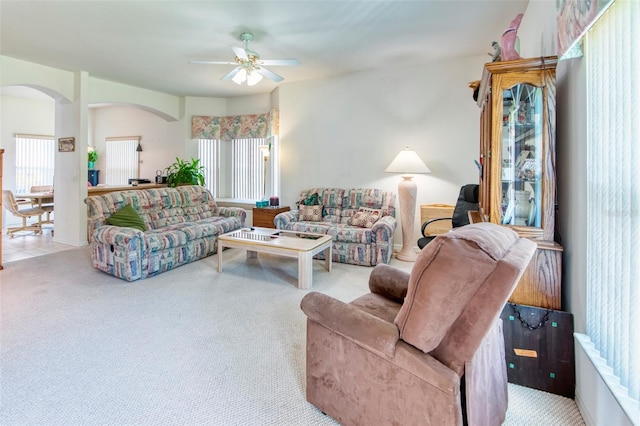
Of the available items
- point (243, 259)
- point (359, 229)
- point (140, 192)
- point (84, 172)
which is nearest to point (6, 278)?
point (140, 192)

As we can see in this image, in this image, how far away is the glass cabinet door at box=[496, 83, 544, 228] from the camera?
1921 millimetres

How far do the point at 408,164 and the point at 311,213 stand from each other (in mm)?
1580

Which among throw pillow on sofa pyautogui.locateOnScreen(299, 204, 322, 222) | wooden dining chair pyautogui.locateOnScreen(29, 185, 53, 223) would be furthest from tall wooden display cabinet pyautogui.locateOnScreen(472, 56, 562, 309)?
wooden dining chair pyautogui.locateOnScreen(29, 185, 53, 223)

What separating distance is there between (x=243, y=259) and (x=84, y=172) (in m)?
3.16

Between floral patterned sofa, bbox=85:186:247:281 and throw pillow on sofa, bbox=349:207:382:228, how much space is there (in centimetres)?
183

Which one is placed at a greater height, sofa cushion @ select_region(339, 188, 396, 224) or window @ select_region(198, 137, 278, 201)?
window @ select_region(198, 137, 278, 201)

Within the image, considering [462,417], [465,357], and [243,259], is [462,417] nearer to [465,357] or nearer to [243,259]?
[465,357]

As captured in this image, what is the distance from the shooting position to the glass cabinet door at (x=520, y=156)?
75.6 inches

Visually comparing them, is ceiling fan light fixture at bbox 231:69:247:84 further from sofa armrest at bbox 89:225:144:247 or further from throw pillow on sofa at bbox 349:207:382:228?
throw pillow on sofa at bbox 349:207:382:228

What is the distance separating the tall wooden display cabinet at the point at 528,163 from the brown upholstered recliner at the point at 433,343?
1.89 ft

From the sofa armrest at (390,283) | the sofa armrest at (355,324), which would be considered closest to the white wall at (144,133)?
the sofa armrest at (390,283)

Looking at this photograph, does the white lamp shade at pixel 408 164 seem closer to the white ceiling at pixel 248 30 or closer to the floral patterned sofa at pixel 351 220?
the floral patterned sofa at pixel 351 220

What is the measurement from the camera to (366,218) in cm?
454

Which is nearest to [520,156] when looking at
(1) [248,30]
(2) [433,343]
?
(2) [433,343]
